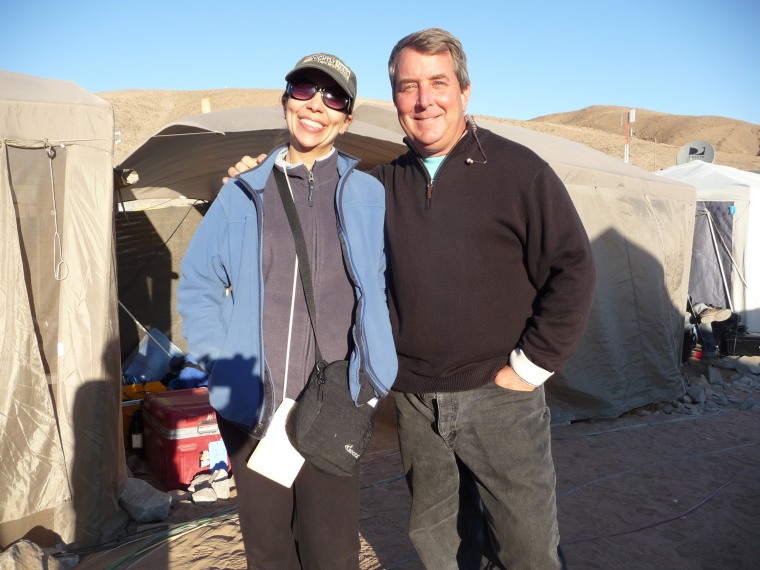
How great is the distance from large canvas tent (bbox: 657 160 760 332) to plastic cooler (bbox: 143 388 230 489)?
859 cm

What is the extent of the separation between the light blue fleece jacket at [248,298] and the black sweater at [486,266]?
15cm

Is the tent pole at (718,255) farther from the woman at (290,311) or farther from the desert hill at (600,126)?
the desert hill at (600,126)

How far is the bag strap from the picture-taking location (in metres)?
1.98

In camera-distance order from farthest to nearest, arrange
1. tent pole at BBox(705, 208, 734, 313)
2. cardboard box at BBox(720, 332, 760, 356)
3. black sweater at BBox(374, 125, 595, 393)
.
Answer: tent pole at BBox(705, 208, 734, 313), cardboard box at BBox(720, 332, 760, 356), black sweater at BBox(374, 125, 595, 393)

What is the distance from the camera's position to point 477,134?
2230 millimetres

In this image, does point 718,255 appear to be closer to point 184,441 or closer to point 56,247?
point 184,441

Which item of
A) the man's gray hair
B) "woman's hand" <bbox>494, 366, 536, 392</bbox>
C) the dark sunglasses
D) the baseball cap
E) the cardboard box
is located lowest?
the cardboard box

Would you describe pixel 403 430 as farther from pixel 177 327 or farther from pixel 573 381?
pixel 177 327

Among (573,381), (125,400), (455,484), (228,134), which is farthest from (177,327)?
(455,484)

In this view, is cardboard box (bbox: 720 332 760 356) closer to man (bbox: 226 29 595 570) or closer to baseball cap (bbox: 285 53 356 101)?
man (bbox: 226 29 595 570)

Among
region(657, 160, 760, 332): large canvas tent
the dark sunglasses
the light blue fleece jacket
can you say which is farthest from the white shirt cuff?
region(657, 160, 760, 332): large canvas tent

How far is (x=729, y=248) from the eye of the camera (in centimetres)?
1045

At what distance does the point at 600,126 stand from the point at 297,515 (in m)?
66.3

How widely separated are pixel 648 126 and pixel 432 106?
66113 mm
